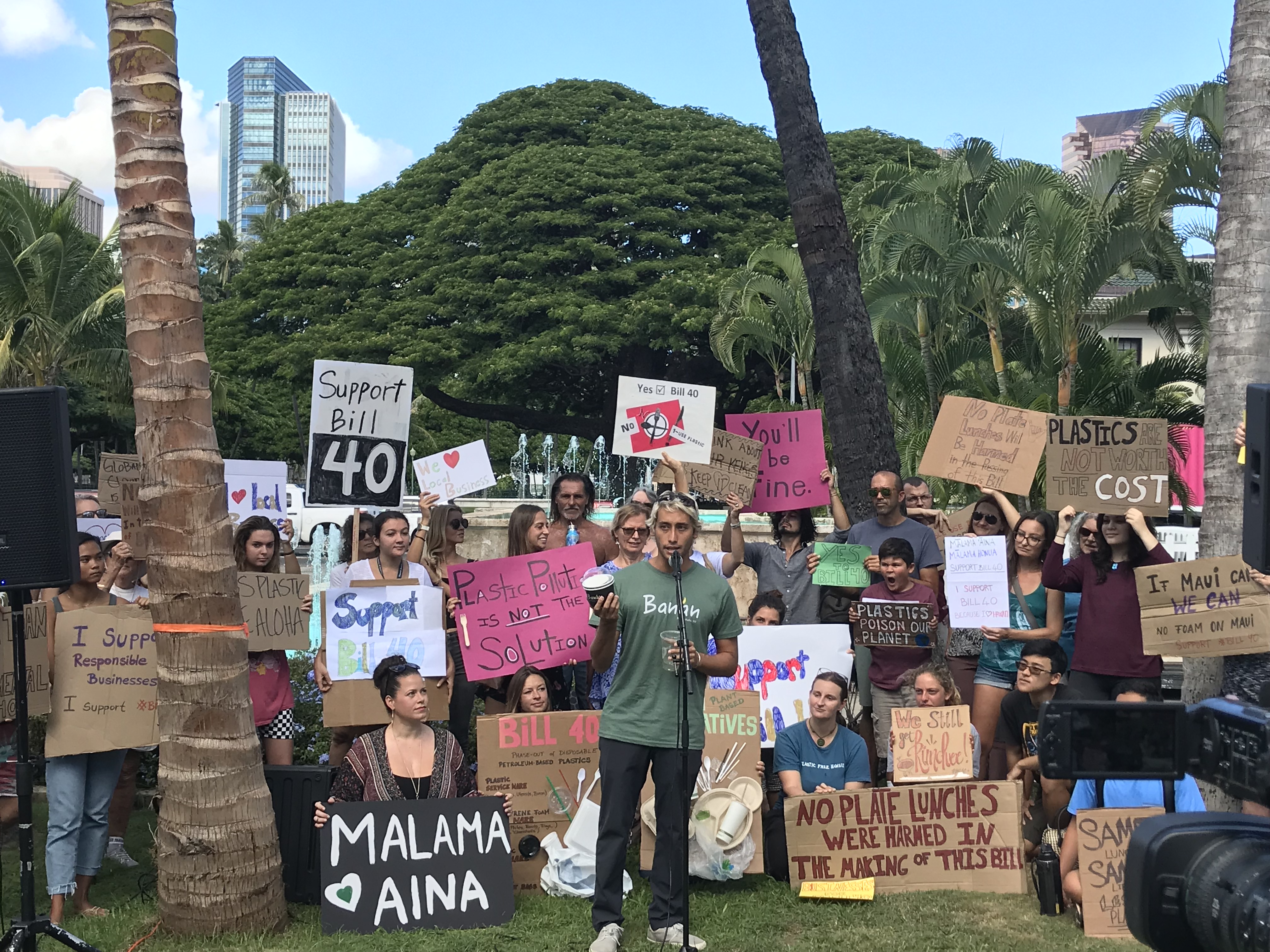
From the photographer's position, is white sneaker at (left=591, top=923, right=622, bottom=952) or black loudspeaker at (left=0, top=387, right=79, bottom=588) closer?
black loudspeaker at (left=0, top=387, right=79, bottom=588)

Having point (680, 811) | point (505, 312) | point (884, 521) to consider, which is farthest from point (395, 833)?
point (505, 312)

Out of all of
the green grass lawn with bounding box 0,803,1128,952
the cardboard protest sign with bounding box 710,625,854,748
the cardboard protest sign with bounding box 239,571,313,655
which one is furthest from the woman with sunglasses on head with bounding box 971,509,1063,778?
the cardboard protest sign with bounding box 239,571,313,655

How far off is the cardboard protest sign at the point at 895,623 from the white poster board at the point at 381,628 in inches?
90.3

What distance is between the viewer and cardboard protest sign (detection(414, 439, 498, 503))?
8688mm

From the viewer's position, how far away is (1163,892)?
266 cm

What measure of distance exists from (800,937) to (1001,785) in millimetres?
1378

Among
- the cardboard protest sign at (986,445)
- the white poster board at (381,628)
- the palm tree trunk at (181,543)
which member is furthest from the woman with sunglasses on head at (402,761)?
the cardboard protest sign at (986,445)

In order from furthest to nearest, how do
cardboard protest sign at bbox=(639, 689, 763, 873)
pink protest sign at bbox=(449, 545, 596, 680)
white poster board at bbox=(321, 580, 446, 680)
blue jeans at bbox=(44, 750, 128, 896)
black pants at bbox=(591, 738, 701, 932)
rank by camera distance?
pink protest sign at bbox=(449, 545, 596, 680), white poster board at bbox=(321, 580, 446, 680), cardboard protest sign at bbox=(639, 689, 763, 873), blue jeans at bbox=(44, 750, 128, 896), black pants at bbox=(591, 738, 701, 932)

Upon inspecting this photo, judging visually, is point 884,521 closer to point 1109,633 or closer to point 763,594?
point 763,594

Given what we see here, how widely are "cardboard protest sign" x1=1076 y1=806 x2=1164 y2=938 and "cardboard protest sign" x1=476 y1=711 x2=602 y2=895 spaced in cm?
228

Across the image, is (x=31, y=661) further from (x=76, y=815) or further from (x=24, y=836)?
(x=24, y=836)

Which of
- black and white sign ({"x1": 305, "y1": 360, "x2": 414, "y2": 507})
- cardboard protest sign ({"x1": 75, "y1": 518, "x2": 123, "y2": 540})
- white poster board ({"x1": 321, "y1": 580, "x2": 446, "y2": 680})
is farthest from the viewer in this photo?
cardboard protest sign ({"x1": 75, "y1": 518, "x2": 123, "y2": 540})

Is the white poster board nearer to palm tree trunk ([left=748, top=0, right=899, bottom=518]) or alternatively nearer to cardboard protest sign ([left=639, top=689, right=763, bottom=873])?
cardboard protest sign ([left=639, top=689, right=763, bottom=873])

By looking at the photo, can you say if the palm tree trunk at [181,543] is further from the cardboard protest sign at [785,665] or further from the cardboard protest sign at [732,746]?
the cardboard protest sign at [785,665]
